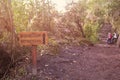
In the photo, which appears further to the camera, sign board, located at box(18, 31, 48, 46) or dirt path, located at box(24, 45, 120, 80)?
dirt path, located at box(24, 45, 120, 80)

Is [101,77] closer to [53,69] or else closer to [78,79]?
[78,79]

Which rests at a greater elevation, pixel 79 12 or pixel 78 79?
pixel 79 12

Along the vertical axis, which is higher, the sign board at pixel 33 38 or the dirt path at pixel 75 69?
the sign board at pixel 33 38

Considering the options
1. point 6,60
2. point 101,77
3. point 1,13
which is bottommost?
point 101,77

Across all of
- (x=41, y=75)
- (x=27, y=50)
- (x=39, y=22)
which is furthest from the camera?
(x=39, y=22)

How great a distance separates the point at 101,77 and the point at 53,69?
1138 mm

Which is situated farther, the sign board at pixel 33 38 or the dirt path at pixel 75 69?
the dirt path at pixel 75 69

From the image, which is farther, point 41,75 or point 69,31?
point 69,31

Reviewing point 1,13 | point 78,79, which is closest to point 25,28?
point 1,13

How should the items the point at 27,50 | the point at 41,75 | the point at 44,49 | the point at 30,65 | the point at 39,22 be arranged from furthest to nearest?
the point at 39,22 < the point at 44,49 < the point at 27,50 < the point at 30,65 < the point at 41,75

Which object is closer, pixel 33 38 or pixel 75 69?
pixel 33 38

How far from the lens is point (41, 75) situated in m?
5.04

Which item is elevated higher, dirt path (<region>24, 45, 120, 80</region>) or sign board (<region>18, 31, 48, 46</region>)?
sign board (<region>18, 31, 48, 46</region>)

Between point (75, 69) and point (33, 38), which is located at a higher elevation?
point (33, 38)
